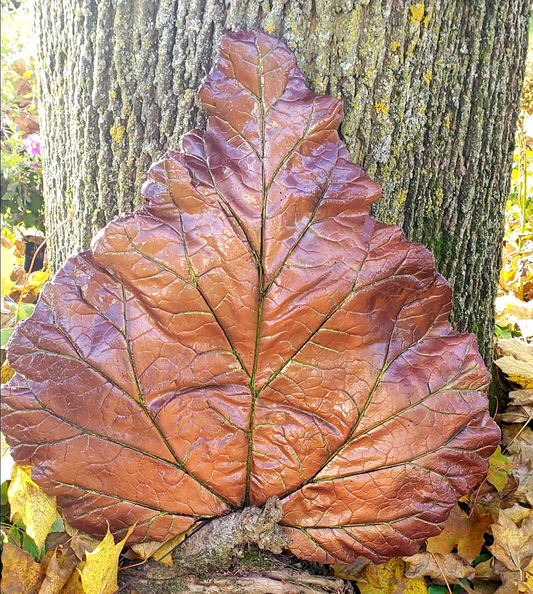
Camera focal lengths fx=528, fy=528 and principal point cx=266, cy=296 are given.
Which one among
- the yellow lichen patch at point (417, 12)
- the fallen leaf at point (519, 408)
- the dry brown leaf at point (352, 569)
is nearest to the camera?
the yellow lichen patch at point (417, 12)

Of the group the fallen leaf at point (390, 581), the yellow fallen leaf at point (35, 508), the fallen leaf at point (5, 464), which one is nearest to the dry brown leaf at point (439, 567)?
the fallen leaf at point (390, 581)

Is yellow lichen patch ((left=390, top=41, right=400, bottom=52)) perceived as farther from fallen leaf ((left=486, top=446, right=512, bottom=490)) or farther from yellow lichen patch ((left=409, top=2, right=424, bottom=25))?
fallen leaf ((left=486, top=446, right=512, bottom=490))

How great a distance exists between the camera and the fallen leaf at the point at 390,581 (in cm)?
128

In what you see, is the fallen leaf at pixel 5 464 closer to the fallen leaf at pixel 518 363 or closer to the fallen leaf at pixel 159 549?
the fallen leaf at pixel 159 549

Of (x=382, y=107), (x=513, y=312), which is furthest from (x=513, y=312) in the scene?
(x=382, y=107)

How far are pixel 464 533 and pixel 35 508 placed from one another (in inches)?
42.3

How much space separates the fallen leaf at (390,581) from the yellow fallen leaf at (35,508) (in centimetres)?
75

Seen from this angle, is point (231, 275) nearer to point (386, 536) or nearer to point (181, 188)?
point (181, 188)

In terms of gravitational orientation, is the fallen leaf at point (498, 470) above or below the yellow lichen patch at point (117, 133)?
below

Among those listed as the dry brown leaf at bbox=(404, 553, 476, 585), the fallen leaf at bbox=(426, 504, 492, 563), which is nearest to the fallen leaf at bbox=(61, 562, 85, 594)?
the dry brown leaf at bbox=(404, 553, 476, 585)

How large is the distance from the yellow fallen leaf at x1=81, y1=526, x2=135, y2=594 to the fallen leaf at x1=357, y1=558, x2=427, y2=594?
578mm

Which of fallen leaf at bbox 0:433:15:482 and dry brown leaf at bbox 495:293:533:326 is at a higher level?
dry brown leaf at bbox 495:293:533:326

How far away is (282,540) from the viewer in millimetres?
1076

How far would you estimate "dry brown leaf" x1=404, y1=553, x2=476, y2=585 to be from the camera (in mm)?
1296
